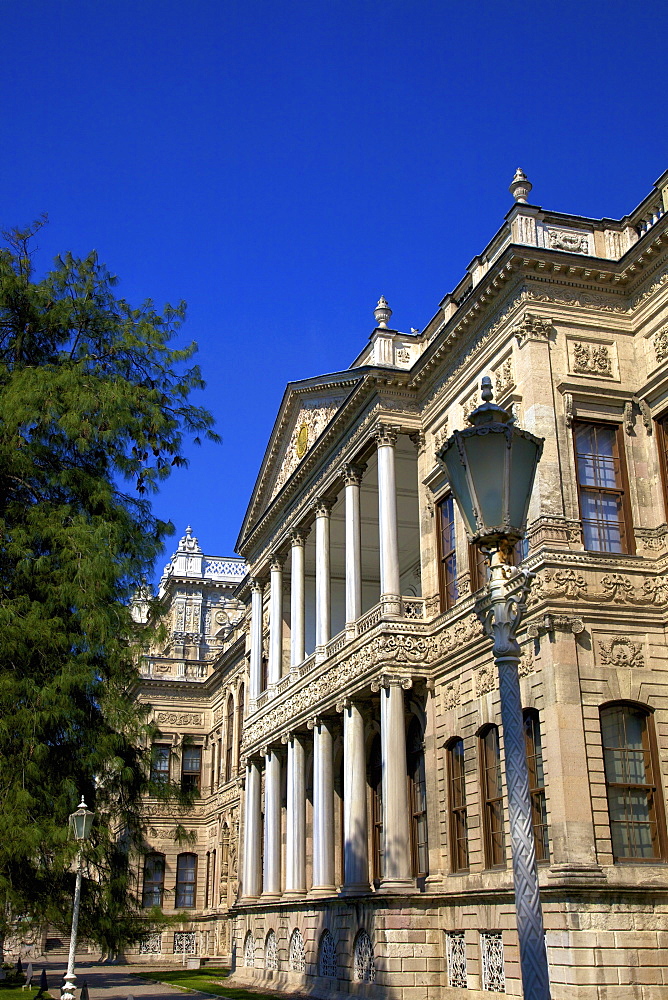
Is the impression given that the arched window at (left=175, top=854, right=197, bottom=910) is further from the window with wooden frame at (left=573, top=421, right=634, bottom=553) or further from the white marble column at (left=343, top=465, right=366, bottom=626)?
the window with wooden frame at (left=573, top=421, right=634, bottom=553)

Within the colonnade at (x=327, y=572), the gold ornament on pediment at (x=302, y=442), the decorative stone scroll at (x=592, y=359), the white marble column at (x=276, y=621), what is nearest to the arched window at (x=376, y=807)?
the colonnade at (x=327, y=572)

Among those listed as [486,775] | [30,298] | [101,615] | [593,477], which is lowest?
[486,775]

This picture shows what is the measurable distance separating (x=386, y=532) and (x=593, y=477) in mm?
6477

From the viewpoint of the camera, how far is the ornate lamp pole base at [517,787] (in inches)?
245

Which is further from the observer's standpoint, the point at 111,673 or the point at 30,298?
the point at 30,298

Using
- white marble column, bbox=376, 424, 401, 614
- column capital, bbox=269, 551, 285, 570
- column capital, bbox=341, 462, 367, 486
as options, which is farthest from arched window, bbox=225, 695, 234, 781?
white marble column, bbox=376, 424, 401, 614

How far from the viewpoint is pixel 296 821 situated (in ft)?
96.2

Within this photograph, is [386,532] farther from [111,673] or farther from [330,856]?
A: [111,673]

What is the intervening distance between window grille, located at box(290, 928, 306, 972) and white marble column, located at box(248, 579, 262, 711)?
9436mm

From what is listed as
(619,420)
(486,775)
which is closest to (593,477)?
(619,420)

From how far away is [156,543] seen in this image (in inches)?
665

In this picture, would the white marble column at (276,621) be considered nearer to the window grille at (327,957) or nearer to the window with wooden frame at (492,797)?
the window grille at (327,957)

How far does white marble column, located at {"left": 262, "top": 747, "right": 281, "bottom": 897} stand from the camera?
3116 centimetres

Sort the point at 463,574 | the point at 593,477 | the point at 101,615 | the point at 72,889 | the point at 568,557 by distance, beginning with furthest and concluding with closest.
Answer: the point at 463,574 < the point at 593,477 < the point at 568,557 < the point at 72,889 < the point at 101,615
